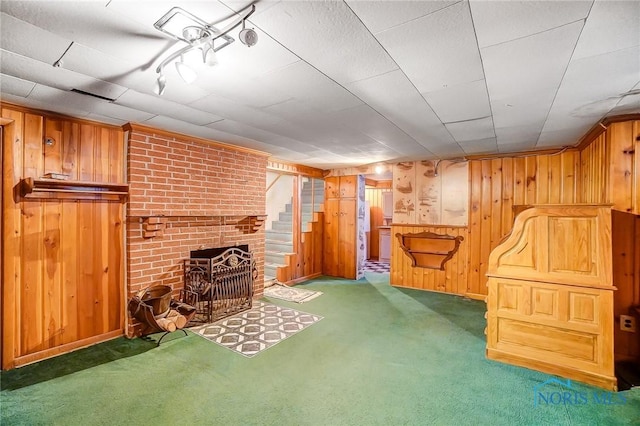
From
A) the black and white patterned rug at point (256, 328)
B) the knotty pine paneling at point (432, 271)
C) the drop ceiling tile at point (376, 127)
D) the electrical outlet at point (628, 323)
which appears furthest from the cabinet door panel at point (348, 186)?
A: the electrical outlet at point (628, 323)

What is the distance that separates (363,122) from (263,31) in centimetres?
168

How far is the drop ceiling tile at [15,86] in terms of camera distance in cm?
207

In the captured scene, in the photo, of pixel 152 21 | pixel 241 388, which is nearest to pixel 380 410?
pixel 241 388

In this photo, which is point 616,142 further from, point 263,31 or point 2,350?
point 2,350

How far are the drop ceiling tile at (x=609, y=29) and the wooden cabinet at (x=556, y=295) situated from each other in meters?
1.35

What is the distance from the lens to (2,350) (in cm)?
249

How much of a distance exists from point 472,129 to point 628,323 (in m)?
2.39

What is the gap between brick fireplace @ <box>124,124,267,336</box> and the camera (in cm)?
319

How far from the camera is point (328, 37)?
155 centimetres

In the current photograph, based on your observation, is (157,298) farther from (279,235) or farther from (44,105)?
(279,235)

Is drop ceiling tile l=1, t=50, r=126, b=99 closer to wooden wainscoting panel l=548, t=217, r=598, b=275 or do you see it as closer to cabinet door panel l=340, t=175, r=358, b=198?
wooden wainscoting panel l=548, t=217, r=598, b=275

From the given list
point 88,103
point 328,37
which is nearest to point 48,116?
point 88,103

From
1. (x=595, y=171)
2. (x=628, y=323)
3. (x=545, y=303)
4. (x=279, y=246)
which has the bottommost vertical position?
(x=628, y=323)

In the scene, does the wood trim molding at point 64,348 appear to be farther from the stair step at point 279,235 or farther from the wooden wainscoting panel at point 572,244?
the wooden wainscoting panel at point 572,244
